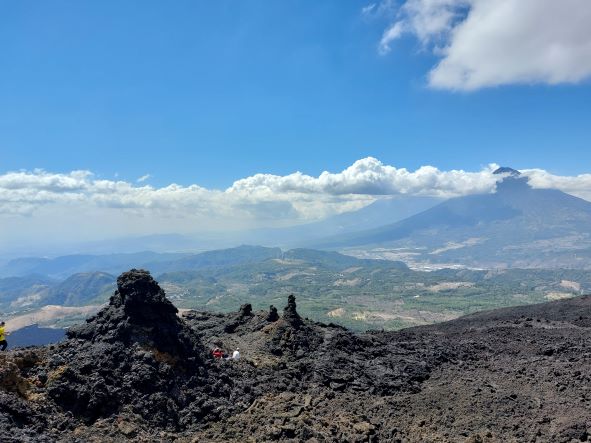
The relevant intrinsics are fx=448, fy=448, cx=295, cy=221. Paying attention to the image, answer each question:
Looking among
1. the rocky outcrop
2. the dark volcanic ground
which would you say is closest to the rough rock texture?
the rocky outcrop

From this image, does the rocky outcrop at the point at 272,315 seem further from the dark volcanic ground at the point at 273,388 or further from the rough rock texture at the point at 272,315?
the dark volcanic ground at the point at 273,388

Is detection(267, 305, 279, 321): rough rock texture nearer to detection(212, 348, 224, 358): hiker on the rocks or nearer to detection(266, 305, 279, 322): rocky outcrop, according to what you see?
detection(266, 305, 279, 322): rocky outcrop

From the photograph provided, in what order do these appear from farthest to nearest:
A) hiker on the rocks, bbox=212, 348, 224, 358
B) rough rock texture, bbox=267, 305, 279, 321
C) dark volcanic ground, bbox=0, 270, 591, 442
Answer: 1. rough rock texture, bbox=267, 305, 279, 321
2. hiker on the rocks, bbox=212, 348, 224, 358
3. dark volcanic ground, bbox=0, 270, 591, 442

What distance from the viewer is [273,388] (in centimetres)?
2017

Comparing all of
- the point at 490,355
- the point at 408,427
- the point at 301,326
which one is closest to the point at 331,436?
the point at 408,427

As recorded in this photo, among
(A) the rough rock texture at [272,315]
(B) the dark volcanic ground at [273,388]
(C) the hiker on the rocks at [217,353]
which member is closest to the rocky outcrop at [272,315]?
(A) the rough rock texture at [272,315]

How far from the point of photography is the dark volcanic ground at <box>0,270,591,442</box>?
15703mm

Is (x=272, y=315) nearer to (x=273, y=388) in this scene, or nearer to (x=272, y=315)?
(x=272, y=315)

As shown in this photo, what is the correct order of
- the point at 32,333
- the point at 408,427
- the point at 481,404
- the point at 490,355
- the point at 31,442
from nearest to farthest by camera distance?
the point at 31,442 < the point at 408,427 < the point at 481,404 < the point at 490,355 < the point at 32,333

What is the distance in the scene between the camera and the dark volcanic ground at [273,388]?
15.7 m

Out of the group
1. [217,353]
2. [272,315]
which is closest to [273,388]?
[217,353]

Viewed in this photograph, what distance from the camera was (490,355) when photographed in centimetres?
2703

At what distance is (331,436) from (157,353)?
845cm

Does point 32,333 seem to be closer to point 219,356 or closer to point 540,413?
point 219,356
